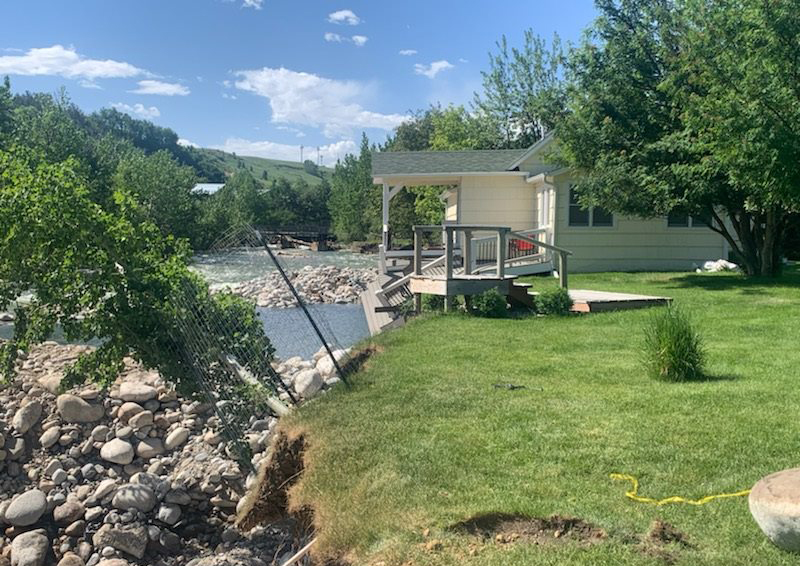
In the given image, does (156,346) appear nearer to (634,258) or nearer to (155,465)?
(155,465)

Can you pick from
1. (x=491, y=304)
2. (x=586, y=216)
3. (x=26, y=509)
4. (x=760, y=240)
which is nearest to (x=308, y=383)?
(x=26, y=509)

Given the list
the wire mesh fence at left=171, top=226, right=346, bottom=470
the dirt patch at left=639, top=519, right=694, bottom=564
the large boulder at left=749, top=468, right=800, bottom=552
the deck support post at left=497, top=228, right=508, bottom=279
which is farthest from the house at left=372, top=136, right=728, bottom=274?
the large boulder at left=749, top=468, right=800, bottom=552

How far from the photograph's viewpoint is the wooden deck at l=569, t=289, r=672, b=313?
11.5 metres

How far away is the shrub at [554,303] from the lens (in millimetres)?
11352

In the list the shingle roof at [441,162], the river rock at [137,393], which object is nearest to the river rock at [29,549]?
Result: the river rock at [137,393]

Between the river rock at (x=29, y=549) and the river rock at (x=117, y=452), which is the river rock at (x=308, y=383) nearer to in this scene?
the river rock at (x=117, y=452)

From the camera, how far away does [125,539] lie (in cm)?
567

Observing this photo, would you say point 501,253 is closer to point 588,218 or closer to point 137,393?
point 137,393

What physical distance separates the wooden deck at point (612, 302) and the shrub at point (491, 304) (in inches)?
49.4

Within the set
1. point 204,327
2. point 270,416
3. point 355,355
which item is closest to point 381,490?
point 270,416

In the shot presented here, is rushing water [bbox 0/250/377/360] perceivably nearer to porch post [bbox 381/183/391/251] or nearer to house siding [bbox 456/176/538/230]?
porch post [bbox 381/183/391/251]

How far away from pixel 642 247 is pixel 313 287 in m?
10.8

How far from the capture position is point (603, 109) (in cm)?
1644

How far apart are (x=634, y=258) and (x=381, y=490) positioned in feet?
55.6
